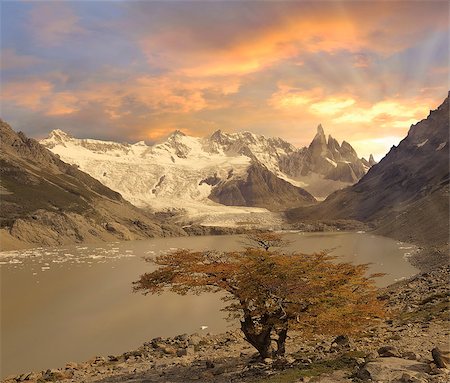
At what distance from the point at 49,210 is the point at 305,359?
133600 mm

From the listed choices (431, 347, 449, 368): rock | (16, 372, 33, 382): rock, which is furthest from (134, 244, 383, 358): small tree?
(16, 372, 33, 382): rock

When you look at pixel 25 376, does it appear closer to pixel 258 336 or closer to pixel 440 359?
pixel 258 336

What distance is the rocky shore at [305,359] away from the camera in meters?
14.9

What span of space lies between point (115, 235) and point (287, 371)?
439ft

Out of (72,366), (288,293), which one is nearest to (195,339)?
(72,366)

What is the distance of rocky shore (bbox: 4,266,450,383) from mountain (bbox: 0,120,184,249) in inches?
3577

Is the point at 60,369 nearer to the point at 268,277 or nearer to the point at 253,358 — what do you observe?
the point at 253,358

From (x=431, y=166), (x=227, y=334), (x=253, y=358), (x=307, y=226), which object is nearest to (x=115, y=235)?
(x=307, y=226)

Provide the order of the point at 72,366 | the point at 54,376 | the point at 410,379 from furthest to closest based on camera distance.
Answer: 1. the point at 72,366
2. the point at 54,376
3. the point at 410,379

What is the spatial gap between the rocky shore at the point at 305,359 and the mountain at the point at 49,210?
90.9 meters

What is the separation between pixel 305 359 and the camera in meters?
18.6

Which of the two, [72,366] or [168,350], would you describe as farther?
[168,350]

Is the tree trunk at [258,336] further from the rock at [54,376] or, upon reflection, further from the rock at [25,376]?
the rock at [25,376]

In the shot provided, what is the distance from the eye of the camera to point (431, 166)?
623 ft
